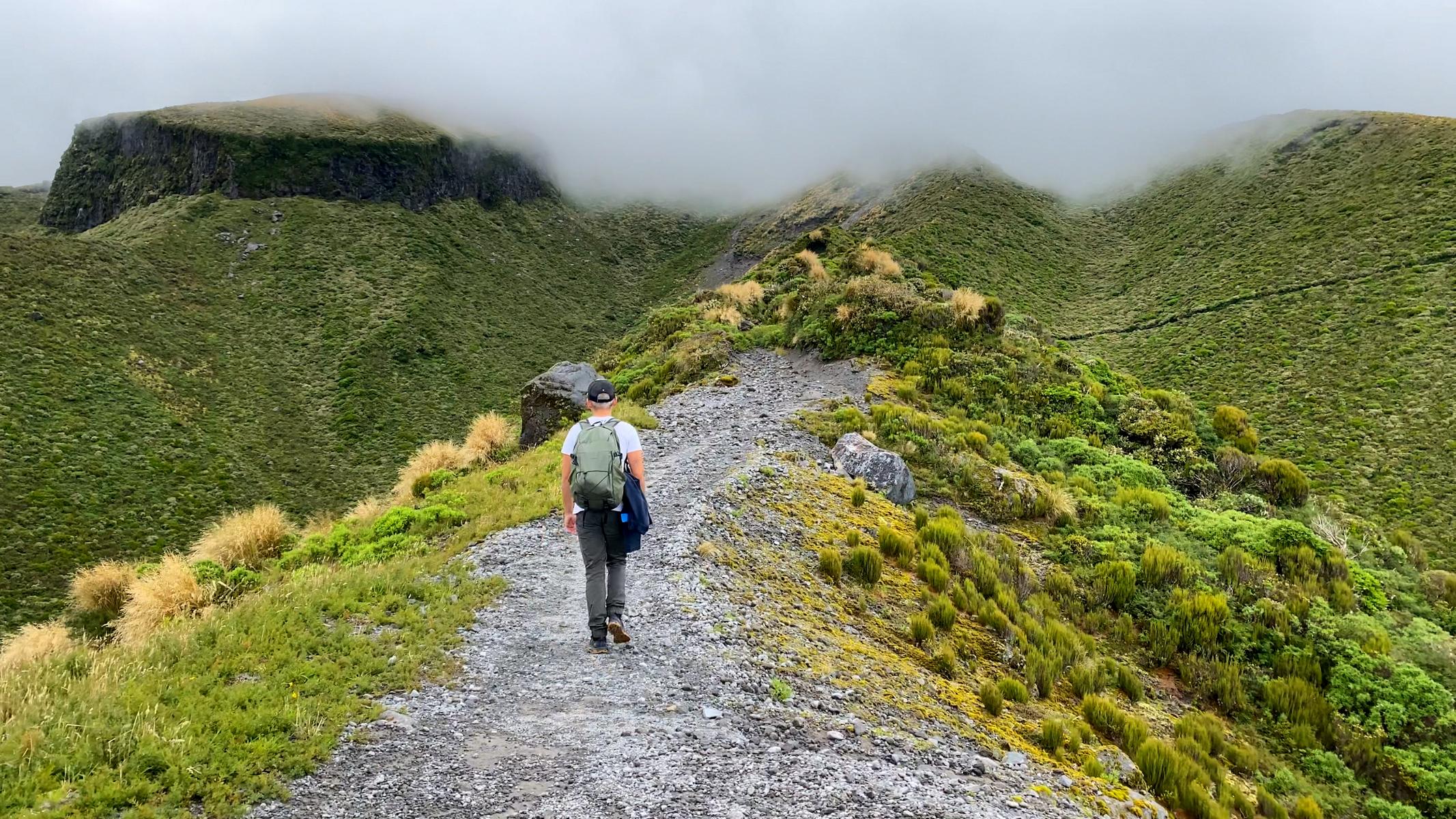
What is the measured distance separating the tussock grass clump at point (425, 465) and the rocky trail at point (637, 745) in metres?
8.69

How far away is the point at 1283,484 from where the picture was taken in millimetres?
14125

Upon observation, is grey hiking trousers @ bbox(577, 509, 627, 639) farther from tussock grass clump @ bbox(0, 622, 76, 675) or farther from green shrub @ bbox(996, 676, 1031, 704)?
tussock grass clump @ bbox(0, 622, 76, 675)

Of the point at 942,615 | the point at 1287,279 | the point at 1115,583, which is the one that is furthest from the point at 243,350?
the point at 1287,279

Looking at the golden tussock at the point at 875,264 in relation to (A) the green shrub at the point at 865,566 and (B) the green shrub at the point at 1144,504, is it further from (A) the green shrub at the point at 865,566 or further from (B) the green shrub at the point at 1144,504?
(A) the green shrub at the point at 865,566

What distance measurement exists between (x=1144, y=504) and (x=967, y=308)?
9.12 m

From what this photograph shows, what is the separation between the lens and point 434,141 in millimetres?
113062

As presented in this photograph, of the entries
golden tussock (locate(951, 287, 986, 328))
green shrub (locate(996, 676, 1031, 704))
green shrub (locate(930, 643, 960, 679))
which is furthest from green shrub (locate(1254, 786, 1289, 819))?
golden tussock (locate(951, 287, 986, 328))

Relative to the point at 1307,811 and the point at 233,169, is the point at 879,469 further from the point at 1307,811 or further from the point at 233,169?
the point at 233,169

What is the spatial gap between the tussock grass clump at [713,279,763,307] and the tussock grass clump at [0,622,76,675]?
21.4 metres

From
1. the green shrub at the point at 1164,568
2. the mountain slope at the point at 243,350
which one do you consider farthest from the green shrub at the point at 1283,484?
the mountain slope at the point at 243,350

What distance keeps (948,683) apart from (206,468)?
64807mm

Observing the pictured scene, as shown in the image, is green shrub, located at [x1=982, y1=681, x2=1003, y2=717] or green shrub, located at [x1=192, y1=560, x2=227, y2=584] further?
green shrub, located at [x1=192, y1=560, x2=227, y2=584]

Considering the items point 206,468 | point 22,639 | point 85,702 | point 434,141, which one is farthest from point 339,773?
point 434,141

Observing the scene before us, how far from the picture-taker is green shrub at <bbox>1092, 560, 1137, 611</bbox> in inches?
398
